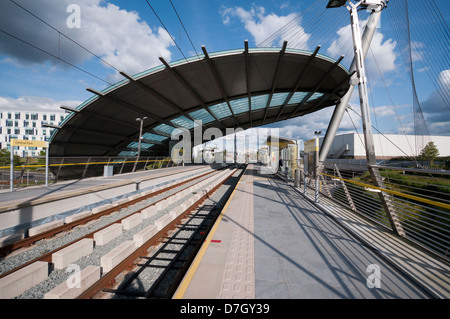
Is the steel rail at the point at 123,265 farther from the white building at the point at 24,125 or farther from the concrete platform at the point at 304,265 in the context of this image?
the white building at the point at 24,125

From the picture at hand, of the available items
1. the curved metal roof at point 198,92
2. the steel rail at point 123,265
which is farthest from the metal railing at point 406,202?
the curved metal roof at point 198,92

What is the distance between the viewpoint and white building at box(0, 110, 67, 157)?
6894 cm

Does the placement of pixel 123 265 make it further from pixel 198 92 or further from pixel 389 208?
pixel 198 92

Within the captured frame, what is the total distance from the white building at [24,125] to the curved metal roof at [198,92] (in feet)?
204

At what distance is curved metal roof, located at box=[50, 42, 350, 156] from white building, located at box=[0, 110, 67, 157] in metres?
62.1

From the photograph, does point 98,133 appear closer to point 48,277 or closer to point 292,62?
point 292,62

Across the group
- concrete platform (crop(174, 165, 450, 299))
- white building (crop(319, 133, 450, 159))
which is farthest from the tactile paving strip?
white building (crop(319, 133, 450, 159))

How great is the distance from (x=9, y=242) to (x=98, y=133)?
2374cm

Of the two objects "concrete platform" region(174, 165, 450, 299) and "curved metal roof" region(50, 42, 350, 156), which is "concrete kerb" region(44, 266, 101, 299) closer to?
"concrete platform" region(174, 165, 450, 299)

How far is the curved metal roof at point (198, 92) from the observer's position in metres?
16.5

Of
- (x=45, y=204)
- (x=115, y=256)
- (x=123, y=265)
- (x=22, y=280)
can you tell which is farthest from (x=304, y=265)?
(x=45, y=204)

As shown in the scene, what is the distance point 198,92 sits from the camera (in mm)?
A: 21672

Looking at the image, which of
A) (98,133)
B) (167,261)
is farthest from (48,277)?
(98,133)
